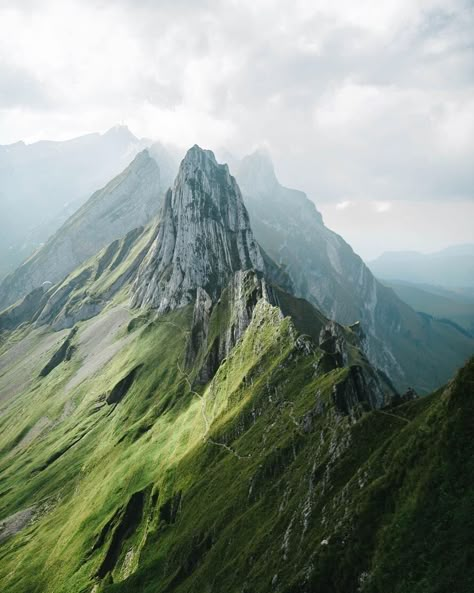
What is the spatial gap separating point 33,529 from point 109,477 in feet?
109

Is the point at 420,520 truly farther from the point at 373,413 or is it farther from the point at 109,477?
the point at 109,477

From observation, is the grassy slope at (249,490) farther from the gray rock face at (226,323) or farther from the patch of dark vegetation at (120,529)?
the gray rock face at (226,323)

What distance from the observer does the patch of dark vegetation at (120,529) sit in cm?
10931

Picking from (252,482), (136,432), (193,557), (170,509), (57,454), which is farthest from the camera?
(57,454)

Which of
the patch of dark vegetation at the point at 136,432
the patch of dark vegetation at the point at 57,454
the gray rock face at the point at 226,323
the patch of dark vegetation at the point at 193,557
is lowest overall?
the patch of dark vegetation at the point at 57,454

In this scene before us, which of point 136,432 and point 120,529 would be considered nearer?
point 120,529

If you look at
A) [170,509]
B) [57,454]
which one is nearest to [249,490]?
[170,509]

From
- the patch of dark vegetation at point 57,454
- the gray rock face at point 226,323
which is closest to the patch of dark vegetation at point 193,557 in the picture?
the gray rock face at point 226,323

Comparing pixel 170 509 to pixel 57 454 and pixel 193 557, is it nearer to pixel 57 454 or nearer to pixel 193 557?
pixel 193 557

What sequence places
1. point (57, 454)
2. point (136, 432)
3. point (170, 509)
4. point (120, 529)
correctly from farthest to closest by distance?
1. point (57, 454)
2. point (136, 432)
3. point (120, 529)
4. point (170, 509)

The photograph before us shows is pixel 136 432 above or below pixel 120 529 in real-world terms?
above

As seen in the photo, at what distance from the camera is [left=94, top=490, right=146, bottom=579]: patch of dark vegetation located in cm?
10931

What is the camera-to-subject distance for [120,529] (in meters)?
115

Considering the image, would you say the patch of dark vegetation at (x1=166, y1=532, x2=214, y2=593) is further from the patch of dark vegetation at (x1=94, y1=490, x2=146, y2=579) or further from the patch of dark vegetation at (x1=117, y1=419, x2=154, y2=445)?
the patch of dark vegetation at (x1=117, y1=419, x2=154, y2=445)
